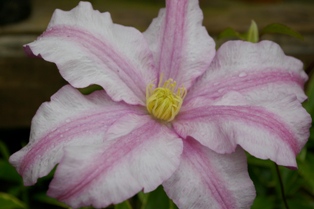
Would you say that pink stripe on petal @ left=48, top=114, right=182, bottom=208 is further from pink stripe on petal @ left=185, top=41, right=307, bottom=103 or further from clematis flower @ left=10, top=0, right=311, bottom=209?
pink stripe on petal @ left=185, top=41, right=307, bottom=103

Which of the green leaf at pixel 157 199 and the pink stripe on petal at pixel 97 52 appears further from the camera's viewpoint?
the green leaf at pixel 157 199

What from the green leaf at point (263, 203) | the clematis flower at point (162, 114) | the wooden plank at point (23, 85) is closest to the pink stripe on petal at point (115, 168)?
the clematis flower at point (162, 114)

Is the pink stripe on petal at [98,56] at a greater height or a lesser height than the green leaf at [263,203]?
greater

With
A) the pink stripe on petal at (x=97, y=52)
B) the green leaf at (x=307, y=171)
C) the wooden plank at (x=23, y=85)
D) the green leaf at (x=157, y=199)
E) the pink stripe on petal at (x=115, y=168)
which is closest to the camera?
the pink stripe on petal at (x=115, y=168)

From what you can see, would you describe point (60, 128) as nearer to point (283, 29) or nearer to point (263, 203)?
point (283, 29)

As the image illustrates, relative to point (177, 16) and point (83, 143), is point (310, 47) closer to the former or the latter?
point (177, 16)

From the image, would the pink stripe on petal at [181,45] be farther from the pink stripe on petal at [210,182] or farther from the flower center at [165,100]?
the pink stripe on petal at [210,182]
